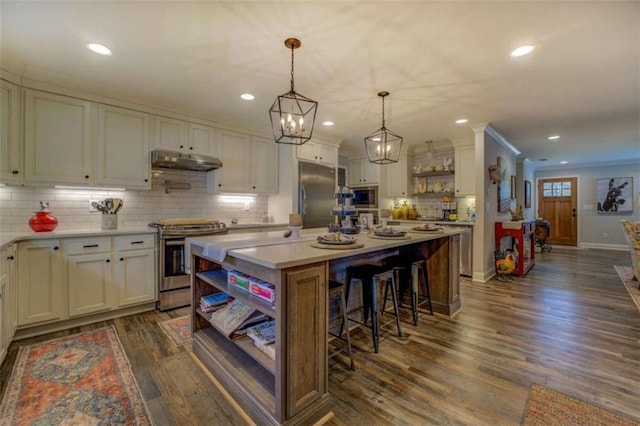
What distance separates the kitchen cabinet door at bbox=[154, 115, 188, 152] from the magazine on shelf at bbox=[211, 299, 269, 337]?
2420mm

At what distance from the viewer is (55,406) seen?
67.4 inches

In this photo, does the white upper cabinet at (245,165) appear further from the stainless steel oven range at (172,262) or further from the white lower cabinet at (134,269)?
the white lower cabinet at (134,269)

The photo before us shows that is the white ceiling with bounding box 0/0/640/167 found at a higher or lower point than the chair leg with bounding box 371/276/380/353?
higher

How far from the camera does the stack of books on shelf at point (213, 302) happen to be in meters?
2.22

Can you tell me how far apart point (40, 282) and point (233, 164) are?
245 cm

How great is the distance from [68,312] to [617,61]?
218 inches

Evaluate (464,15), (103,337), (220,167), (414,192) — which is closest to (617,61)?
(464,15)

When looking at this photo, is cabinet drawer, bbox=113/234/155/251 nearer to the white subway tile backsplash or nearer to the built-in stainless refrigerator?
the white subway tile backsplash

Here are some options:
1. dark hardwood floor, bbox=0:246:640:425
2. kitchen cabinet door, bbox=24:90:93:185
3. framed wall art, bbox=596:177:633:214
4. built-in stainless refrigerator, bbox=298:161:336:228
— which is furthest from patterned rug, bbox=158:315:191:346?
framed wall art, bbox=596:177:633:214

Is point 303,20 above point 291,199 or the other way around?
above

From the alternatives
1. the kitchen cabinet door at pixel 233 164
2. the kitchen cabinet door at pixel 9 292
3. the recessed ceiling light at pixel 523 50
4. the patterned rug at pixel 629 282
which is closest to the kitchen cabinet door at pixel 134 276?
the kitchen cabinet door at pixel 9 292

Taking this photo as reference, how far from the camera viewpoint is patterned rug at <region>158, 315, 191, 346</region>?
2535 millimetres

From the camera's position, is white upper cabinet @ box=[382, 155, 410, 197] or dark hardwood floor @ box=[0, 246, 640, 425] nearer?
dark hardwood floor @ box=[0, 246, 640, 425]

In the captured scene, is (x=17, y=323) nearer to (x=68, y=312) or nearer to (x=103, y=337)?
(x=68, y=312)
